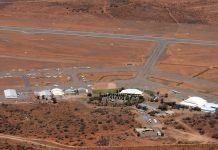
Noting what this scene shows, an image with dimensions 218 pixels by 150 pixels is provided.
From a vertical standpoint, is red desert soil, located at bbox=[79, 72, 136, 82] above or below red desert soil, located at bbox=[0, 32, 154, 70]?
below

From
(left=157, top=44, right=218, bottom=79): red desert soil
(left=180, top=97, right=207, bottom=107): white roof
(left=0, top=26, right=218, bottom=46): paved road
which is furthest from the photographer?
(left=0, top=26, right=218, bottom=46): paved road

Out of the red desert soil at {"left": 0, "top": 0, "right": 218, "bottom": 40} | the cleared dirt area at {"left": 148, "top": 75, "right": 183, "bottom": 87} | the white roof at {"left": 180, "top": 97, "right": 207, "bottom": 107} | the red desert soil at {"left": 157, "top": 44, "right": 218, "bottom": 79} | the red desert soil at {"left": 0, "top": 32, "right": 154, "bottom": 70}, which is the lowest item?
the white roof at {"left": 180, "top": 97, "right": 207, "bottom": 107}

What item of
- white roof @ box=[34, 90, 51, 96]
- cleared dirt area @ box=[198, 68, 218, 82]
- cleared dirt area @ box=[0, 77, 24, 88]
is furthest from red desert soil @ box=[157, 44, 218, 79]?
cleared dirt area @ box=[0, 77, 24, 88]

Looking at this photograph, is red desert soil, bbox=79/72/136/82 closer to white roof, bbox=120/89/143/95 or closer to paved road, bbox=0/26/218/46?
white roof, bbox=120/89/143/95

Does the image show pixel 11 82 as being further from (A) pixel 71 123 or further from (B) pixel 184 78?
(B) pixel 184 78

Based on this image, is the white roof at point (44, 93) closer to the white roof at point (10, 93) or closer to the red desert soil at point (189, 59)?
the white roof at point (10, 93)

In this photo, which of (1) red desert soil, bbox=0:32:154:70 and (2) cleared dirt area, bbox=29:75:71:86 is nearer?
(2) cleared dirt area, bbox=29:75:71:86
